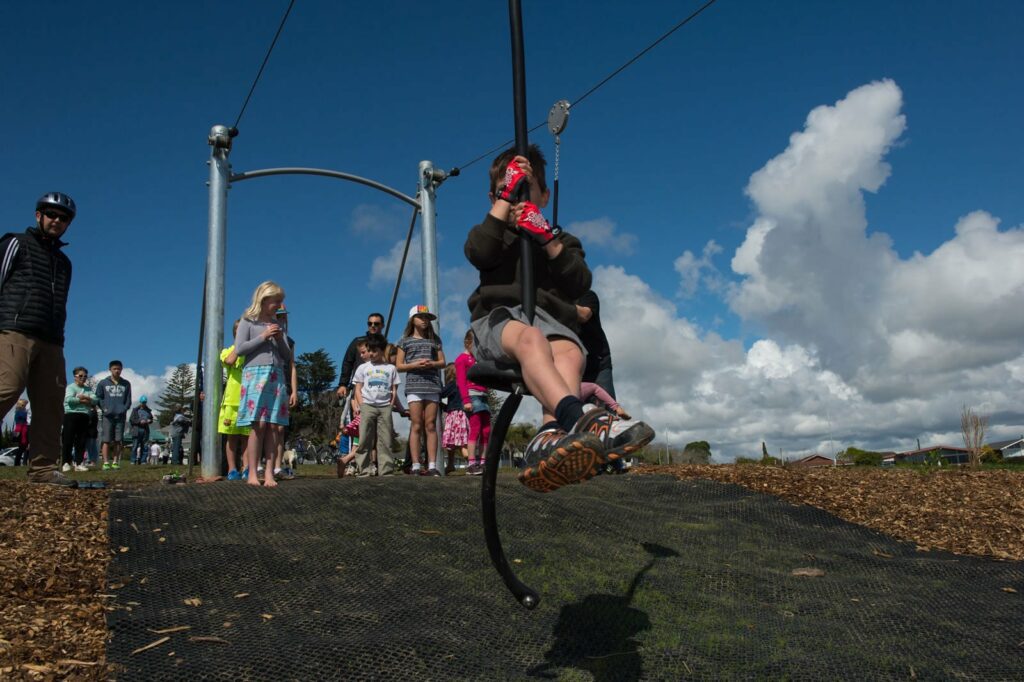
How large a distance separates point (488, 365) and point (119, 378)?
1199 centimetres

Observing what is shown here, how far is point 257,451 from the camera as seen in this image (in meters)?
6.36

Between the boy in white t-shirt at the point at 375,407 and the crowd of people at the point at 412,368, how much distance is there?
15mm

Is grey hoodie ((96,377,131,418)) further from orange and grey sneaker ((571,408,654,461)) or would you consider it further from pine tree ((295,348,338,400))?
pine tree ((295,348,338,400))

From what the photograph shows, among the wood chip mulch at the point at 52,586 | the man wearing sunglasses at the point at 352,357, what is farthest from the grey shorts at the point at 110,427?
the wood chip mulch at the point at 52,586

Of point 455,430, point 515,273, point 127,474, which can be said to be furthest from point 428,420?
point 515,273

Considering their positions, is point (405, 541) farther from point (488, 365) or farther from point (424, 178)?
point (424, 178)

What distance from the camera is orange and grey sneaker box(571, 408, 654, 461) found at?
239cm

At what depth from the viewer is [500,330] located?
114 inches

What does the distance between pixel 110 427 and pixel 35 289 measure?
8.06 meters

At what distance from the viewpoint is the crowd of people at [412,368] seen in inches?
105

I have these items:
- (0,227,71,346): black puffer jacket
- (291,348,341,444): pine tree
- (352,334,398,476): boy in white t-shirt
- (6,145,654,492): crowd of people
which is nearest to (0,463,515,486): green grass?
(6,145,654,492): crowd of people

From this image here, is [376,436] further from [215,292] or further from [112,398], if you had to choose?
[112,398]

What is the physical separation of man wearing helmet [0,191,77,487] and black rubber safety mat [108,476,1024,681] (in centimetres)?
134

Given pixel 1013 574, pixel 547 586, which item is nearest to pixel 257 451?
pixel 547 586
